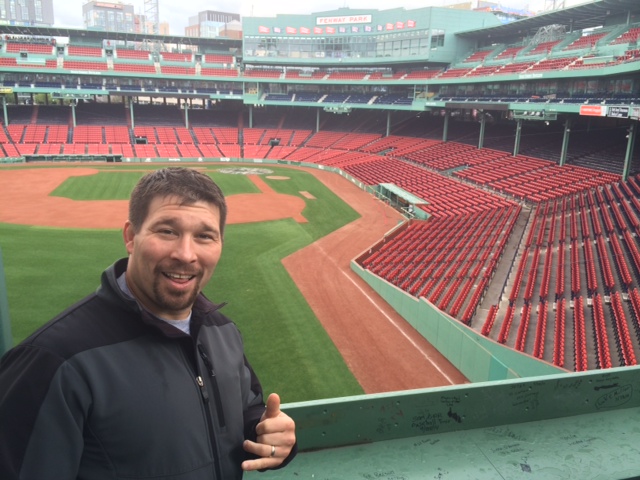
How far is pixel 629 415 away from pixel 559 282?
14.0 metres

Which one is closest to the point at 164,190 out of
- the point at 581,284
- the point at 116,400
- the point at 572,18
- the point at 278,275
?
the point at 116,400

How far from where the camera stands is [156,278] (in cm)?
229

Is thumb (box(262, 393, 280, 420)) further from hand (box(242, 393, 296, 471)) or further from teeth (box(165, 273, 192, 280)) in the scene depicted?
teeth (box(165, 273, 192, 280))

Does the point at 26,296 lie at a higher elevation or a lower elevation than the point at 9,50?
lower

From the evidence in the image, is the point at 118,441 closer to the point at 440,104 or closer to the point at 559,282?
the point at 559,282

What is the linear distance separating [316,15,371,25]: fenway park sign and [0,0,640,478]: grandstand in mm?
346

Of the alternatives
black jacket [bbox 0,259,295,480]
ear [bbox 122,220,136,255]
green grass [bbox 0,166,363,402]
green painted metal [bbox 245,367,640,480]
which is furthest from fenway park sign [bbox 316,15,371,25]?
black jacket [bbox 0,259,295,480]

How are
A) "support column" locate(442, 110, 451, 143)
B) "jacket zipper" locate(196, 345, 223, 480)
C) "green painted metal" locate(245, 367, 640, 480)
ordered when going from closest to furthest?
"jacket zipper" locate(196, 345, 223, 480) < "green painted metal" locate(245, 367, 640, 480) < "support column" locate(442, 110, 451, 143)

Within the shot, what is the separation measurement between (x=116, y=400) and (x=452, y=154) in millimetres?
47688

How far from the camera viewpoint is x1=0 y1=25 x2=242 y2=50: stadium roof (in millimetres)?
61969

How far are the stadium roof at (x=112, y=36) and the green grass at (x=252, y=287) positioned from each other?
47290mm

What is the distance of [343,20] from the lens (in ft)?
208

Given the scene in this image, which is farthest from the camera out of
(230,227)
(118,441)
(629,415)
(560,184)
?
(560,184)

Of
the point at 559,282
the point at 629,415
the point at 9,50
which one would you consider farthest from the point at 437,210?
the point at 9,50
